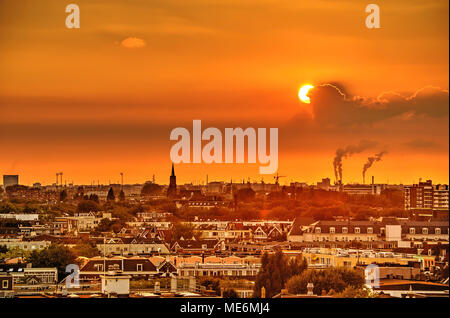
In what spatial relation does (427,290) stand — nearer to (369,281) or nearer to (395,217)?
(369,281)

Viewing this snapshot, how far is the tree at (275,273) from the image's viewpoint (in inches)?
678

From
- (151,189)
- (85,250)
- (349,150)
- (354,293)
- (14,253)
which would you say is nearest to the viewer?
(354,293)

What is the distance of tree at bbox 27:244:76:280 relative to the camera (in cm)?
2086

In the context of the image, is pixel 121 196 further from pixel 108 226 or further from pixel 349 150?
pixel 349 150

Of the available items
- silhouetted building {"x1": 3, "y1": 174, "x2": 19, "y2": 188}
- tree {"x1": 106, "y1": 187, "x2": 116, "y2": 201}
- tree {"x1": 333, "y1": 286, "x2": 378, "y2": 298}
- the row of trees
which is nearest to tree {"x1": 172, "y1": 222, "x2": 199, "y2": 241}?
tree {"x1": 106, "y1": 187, "x2": 116, "y2": 201}

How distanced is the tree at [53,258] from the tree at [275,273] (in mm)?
3430

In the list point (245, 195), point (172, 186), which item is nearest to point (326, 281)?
point (172, 186)

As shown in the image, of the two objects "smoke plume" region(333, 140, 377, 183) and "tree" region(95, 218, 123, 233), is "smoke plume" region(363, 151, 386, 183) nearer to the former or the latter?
"smoke plume" region(333, 140, 377, 183)

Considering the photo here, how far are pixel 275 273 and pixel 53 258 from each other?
15.9 ft

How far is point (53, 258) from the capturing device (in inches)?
841

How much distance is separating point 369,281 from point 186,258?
22.6 ft

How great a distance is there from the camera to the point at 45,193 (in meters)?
33.0
